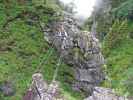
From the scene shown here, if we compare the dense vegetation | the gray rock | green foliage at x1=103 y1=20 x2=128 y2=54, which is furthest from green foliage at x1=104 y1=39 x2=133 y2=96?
the gray rock

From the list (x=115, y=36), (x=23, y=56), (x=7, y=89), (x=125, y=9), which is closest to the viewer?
(x=7, y=89)

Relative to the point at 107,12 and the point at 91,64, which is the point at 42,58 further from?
the point at 107,12

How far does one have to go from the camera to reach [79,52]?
28.1 m

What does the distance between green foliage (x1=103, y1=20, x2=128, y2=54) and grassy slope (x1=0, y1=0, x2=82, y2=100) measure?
27.0 meters

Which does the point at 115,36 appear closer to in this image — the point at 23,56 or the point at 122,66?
the point at 122,66

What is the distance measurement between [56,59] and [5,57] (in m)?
3.47

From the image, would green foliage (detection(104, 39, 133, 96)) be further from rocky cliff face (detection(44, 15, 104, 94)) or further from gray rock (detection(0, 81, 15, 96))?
gray rock (detection(0, 81, 15, 96))

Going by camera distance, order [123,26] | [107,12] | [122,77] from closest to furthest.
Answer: [122,77]
[123,26]
[107,12]

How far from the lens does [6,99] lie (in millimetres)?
23469

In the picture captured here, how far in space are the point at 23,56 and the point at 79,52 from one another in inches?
148

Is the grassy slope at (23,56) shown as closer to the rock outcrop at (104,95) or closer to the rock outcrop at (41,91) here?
the rock outcrop at (41,91)

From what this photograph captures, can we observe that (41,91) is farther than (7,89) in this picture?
No

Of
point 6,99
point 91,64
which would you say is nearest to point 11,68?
point 6,99

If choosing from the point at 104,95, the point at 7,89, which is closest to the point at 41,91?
the point at 7,89
